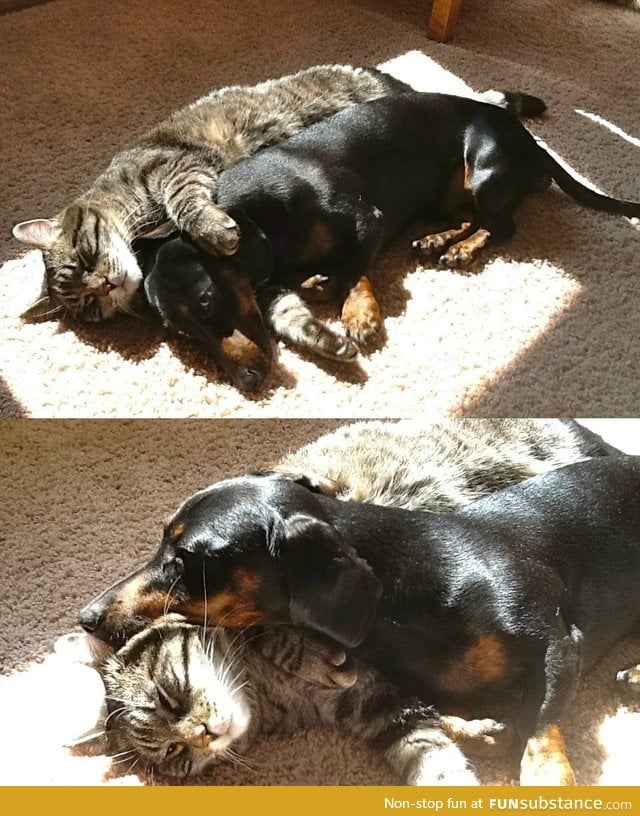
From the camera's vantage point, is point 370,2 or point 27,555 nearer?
point 27,555

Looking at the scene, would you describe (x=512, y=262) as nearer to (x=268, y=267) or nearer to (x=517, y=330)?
(x=517, y=330)

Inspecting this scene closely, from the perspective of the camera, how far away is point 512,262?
1.35 meters

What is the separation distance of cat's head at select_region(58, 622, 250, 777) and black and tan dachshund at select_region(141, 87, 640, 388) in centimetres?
41

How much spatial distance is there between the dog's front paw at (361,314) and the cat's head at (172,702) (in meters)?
0.51

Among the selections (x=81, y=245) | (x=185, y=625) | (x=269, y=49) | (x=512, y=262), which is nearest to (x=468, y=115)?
(x=512, y=262)

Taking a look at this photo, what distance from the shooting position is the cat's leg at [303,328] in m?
1.21

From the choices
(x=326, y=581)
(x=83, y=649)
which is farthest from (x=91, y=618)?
(x=326, y=581)

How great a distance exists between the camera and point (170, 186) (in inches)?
53.1

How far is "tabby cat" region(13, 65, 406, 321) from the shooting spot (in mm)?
1278

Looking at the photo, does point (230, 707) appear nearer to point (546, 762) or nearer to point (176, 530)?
point (176, 530)

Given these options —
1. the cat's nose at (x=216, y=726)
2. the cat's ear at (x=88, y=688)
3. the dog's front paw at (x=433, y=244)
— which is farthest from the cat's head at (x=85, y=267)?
the cat's nose at (x=216, y=726)

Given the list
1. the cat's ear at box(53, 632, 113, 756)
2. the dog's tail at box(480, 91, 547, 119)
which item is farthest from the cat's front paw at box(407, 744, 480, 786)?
the dog's tail at box(480, 91, 547, 119)

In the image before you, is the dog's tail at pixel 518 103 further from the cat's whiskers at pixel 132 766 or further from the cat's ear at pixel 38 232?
the cat's whiskers at pixel 132 766
